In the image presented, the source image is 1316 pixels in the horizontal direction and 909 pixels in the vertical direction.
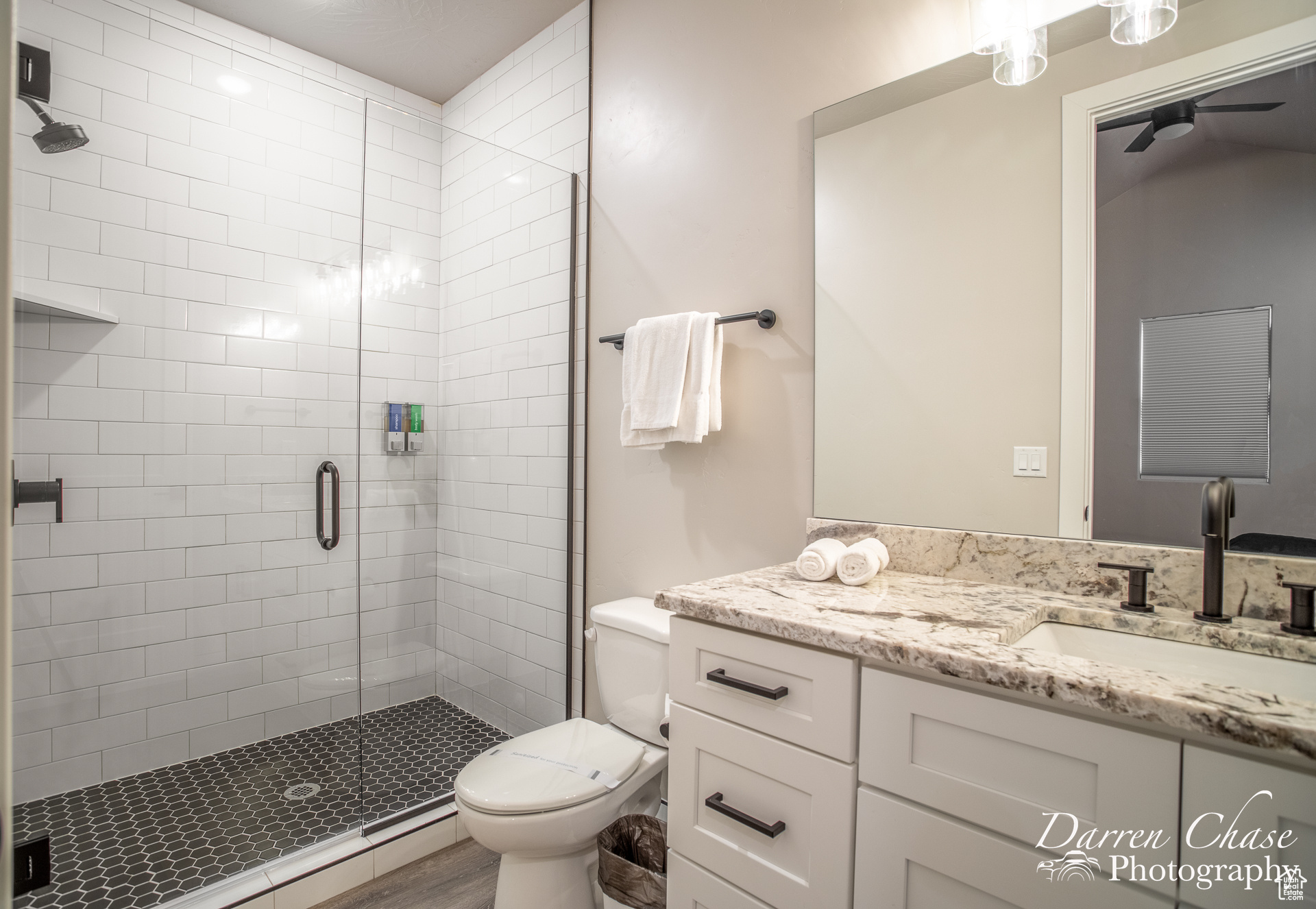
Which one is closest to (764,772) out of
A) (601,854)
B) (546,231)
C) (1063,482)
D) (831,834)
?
(831,834)

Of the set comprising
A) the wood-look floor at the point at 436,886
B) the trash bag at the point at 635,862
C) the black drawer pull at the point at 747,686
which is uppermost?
the black drawer pull at the point at 747,686

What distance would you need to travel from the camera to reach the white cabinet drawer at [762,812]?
91 cm

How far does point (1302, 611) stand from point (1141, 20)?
3.36 ft

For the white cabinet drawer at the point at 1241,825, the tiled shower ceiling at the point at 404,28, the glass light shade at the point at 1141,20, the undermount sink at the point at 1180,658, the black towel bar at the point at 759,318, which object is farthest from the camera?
the tiled shower ceiling at the point at 404,28

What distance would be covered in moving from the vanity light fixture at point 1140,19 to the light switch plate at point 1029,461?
2.46 ft

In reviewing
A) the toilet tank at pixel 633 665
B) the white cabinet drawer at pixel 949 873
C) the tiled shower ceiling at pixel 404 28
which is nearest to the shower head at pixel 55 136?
the tiled shower ceiling at pixel 404 28

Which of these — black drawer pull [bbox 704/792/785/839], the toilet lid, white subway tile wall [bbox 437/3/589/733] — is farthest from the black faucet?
white subway tile wall [bbox 437/3/589/733]

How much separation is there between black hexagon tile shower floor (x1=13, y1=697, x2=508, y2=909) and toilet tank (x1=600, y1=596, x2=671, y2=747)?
2.33 feet

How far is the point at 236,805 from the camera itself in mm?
1818

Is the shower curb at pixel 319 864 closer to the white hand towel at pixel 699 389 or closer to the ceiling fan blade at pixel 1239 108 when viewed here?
the white hand towel at pixel 699 389

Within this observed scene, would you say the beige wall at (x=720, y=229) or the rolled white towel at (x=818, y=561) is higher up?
the beige wall at (x=720, y=229)

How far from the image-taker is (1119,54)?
1141mm

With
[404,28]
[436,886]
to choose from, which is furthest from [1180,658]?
[404,28]

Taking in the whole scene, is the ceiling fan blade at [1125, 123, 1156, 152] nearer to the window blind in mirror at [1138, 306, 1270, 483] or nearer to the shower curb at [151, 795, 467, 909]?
the window blind in mirror at [1138, 306, 1270, 483]
